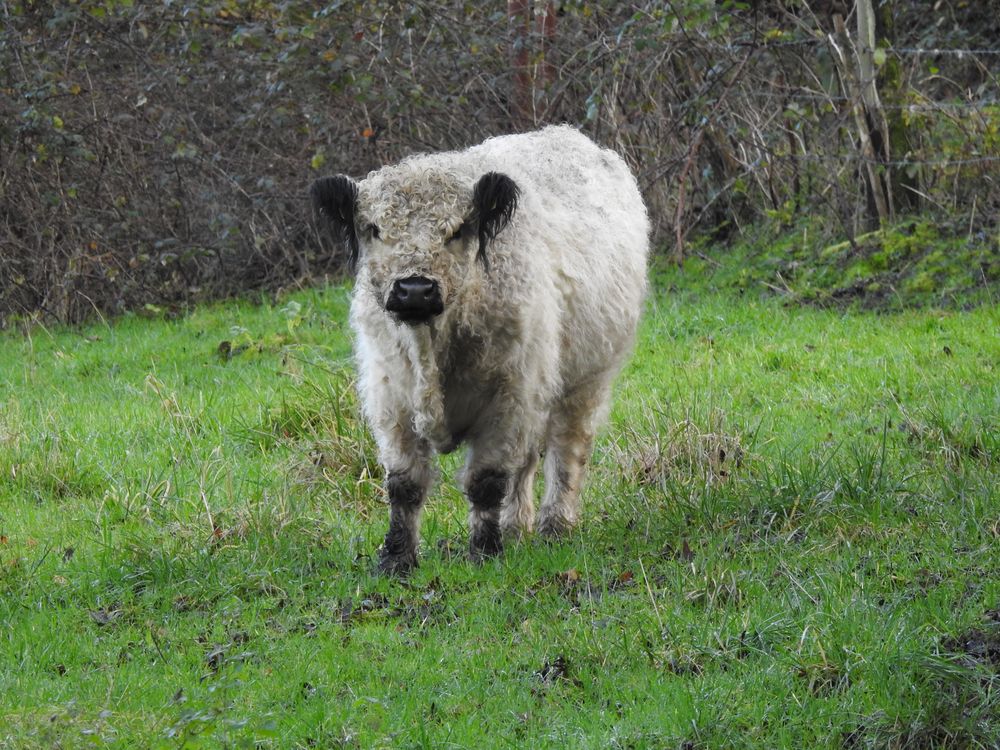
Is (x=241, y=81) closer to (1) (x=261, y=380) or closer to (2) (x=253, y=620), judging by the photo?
(1) (x=261, y=380)

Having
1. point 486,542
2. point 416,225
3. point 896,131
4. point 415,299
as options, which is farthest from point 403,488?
point 896,131

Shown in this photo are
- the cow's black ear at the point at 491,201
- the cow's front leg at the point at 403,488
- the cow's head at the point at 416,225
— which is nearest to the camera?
the cow's head at the point at 416,225

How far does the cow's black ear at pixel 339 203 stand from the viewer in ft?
21.1

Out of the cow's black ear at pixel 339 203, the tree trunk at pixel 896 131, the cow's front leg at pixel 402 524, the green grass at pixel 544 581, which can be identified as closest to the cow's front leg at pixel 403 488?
the cow's front leg at pixel 402 524

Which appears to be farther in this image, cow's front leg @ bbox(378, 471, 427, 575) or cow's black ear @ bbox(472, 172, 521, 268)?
cow's front leg @ bbox(378, 471, 427, 575)

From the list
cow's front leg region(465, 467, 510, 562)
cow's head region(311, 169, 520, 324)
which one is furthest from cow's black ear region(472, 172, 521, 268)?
cow's front leg region(465, 467, 510, 562)

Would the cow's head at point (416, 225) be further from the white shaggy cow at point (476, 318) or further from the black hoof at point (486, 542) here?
the black hoof at point (486, 542)

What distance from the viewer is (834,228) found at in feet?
46.1

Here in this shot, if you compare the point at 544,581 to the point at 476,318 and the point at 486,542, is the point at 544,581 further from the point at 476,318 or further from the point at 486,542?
the point at 476,318

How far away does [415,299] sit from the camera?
236 inches

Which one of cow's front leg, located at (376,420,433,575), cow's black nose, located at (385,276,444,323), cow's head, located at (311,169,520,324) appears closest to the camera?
cow's black nose, located at (385,276,444,323)

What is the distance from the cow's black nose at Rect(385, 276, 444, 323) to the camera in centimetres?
601

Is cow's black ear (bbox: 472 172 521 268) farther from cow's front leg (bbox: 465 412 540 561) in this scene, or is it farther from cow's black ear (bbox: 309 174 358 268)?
cow's front leg (bbox: 465 412 540 561)

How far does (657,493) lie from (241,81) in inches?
398
